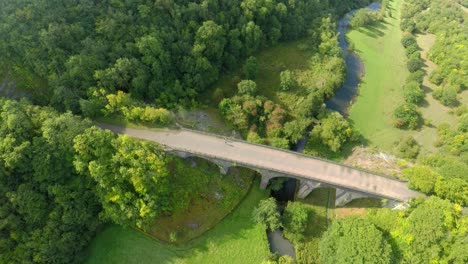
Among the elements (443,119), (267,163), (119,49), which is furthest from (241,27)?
(443,119)

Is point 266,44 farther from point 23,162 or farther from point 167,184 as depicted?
point 23,162

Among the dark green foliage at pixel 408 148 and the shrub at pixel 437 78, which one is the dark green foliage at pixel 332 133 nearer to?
the dark green foliage at pixel 408 148

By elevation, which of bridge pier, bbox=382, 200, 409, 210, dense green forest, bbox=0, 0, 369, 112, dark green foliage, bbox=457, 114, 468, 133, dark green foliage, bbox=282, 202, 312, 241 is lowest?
dark green foliage, bbox=282, 202, 312, 241

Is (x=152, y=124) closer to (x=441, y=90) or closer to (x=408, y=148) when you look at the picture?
(x=408, y=148)

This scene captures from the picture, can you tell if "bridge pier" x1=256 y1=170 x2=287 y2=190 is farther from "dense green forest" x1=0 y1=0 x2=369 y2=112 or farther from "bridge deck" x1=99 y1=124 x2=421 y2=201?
"dense green forest" x1=0 y1=0 x2=369 y2=112

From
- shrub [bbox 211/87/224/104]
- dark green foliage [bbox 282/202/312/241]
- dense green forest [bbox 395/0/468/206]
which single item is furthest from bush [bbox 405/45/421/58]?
dark green foliage [bbox 282/202/312/241]

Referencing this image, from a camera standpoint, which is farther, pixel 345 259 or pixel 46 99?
pixel 46 99
